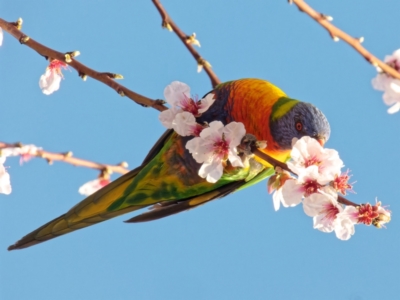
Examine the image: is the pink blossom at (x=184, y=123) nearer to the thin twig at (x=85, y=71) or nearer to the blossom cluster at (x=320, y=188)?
the thin twig at (x=85, y=71)

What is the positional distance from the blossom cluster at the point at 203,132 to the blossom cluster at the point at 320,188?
10.9 inches

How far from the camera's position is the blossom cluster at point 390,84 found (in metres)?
2.69

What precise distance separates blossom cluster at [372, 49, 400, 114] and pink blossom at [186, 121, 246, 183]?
98 centimetres

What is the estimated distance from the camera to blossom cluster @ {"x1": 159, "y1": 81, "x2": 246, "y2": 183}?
7.45ft

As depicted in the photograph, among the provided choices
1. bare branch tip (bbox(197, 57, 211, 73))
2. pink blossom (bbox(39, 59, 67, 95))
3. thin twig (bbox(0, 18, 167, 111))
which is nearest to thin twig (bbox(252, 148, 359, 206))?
thin twig (bbox(0, 18, 167, 111))

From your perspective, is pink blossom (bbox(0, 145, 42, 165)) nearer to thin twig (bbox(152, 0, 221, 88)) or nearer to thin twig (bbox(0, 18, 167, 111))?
thin twig (bbox(0, 18, 167, 111))

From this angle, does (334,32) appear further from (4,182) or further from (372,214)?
(4,182)

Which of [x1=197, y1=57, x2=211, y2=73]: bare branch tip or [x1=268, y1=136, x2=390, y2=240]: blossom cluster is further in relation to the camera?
[x1=197, y1=57, x2=211, y2=73]: bare branch tip

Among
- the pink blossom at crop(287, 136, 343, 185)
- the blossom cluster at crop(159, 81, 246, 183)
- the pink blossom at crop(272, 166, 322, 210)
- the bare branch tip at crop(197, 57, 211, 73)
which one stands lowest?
the pink blossom at crop(272, 166, 322, 210)

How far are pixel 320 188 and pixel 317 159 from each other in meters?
0.13

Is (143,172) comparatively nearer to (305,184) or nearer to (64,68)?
(64,68)

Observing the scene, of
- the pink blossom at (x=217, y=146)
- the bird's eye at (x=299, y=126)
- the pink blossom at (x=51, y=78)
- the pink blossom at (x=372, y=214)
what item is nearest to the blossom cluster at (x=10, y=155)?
the pink blossom at (x=51, y=78)

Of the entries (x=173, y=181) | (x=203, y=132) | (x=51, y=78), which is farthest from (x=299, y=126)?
(x=51, y=78)

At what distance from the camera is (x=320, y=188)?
212cm
